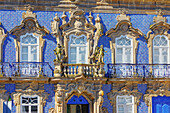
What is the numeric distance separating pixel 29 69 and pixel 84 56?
2.66m

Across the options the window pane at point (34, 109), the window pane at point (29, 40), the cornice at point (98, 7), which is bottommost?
the window pane at point (34, 109)

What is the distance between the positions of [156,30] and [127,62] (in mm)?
2106

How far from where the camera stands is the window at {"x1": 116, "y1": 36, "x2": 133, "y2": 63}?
2342 centimetres

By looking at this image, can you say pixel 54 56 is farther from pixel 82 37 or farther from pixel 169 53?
pixel 169 53

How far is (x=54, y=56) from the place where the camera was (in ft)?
75.5

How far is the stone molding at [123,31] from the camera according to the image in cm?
2339

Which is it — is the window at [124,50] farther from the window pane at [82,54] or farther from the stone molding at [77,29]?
the window pane at [82,54]

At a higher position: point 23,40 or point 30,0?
point 30,0

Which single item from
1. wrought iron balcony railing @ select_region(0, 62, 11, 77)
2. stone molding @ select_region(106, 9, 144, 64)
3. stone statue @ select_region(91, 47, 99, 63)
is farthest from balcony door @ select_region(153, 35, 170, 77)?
wrought iron balcony railing @ select_region(0, 62, 11, 77)

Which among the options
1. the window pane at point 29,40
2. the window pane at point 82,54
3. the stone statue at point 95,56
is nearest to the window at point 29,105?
the window pane at point 29,40

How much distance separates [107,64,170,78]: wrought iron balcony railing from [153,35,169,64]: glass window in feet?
1.14

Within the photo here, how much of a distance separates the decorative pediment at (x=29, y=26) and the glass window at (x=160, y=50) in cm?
526

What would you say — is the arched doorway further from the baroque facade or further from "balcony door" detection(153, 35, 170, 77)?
"balcony door" detection(153, 35, 170, 77)

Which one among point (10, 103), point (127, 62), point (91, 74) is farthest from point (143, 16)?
point (10, 103)
